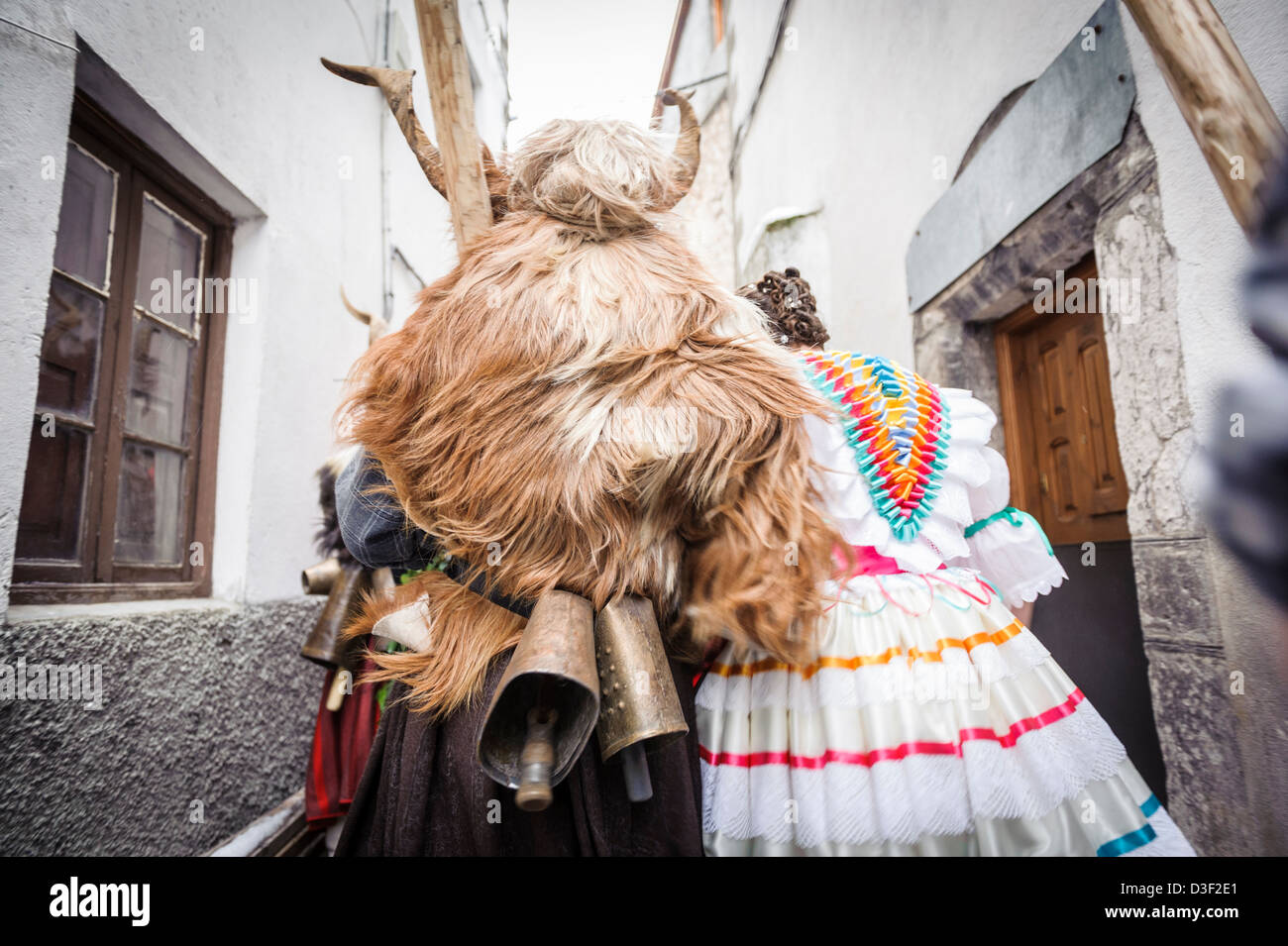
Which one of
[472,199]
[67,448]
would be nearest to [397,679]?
[472,199]

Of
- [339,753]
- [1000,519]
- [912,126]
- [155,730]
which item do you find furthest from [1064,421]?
[155,730]

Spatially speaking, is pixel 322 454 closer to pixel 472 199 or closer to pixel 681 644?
pixel 472 199

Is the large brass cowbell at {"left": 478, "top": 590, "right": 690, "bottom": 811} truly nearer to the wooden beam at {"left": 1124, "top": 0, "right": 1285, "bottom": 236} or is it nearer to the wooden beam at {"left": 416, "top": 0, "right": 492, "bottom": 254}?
the wooden beam at {"left": 416, "top": 0, "right": 492, "bottom": 254}

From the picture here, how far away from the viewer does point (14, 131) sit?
1676 millimetres

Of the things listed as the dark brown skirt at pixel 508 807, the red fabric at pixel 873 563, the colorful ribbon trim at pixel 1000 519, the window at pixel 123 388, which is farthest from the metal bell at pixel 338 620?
the colorful ribbon trim at pixel 1000 519

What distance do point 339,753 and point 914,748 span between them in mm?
1921

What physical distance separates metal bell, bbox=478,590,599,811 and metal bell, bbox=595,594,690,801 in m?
0.04

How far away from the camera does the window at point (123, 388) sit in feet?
6.48

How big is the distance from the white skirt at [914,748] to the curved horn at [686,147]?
82 cm

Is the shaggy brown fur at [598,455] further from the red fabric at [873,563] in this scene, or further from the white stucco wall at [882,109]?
the white stucco wall at [882,109]

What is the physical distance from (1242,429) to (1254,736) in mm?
1752

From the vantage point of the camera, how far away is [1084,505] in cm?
245
